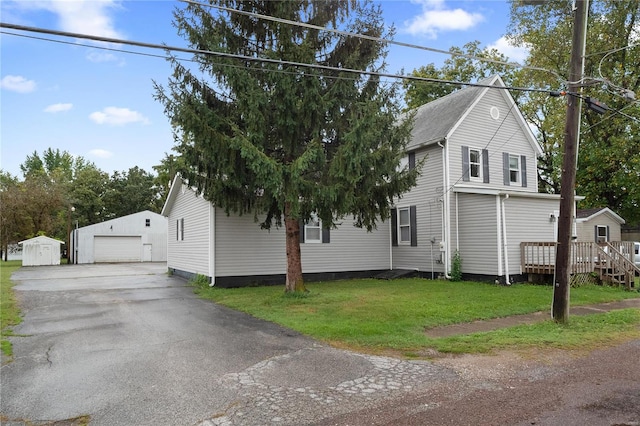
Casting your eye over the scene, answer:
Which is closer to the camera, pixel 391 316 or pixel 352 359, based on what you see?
pixel 352 359

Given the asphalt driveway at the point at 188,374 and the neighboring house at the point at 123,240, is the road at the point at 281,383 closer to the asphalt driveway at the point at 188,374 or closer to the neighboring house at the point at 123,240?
the asphalt driveway at the point at 188,374

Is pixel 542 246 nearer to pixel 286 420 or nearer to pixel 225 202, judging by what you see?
pixel 225 202

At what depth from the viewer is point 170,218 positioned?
21359mm

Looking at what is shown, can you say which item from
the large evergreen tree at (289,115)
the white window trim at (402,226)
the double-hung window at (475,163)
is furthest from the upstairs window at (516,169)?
the large evergreen tree at (289,115)

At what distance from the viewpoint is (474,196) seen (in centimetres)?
1602

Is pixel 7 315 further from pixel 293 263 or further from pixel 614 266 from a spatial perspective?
pixel 614 266

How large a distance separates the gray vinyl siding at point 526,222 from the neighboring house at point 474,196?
35mm

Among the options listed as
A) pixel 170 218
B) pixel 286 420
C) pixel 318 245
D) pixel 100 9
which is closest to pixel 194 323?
pixel 286 420

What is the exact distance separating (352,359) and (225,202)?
22.1 feet

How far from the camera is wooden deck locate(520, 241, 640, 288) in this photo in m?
14.5

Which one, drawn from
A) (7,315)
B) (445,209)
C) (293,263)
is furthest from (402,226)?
(7,315)

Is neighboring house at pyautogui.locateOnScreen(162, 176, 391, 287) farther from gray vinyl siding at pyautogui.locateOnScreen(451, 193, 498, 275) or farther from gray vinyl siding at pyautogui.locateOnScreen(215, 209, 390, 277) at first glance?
gray vinyl siding at pyautogui.locateOnScreen(451, 193, 498, 275)

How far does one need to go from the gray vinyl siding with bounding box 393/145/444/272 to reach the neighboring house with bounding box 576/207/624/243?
11313mm

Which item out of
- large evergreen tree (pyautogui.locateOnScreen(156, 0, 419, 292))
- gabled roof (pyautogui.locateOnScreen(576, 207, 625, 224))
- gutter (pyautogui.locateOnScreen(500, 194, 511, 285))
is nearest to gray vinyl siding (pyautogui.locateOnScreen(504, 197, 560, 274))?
gutter (pyautogui.locateOnScreen(500, 194, 511, 285))
